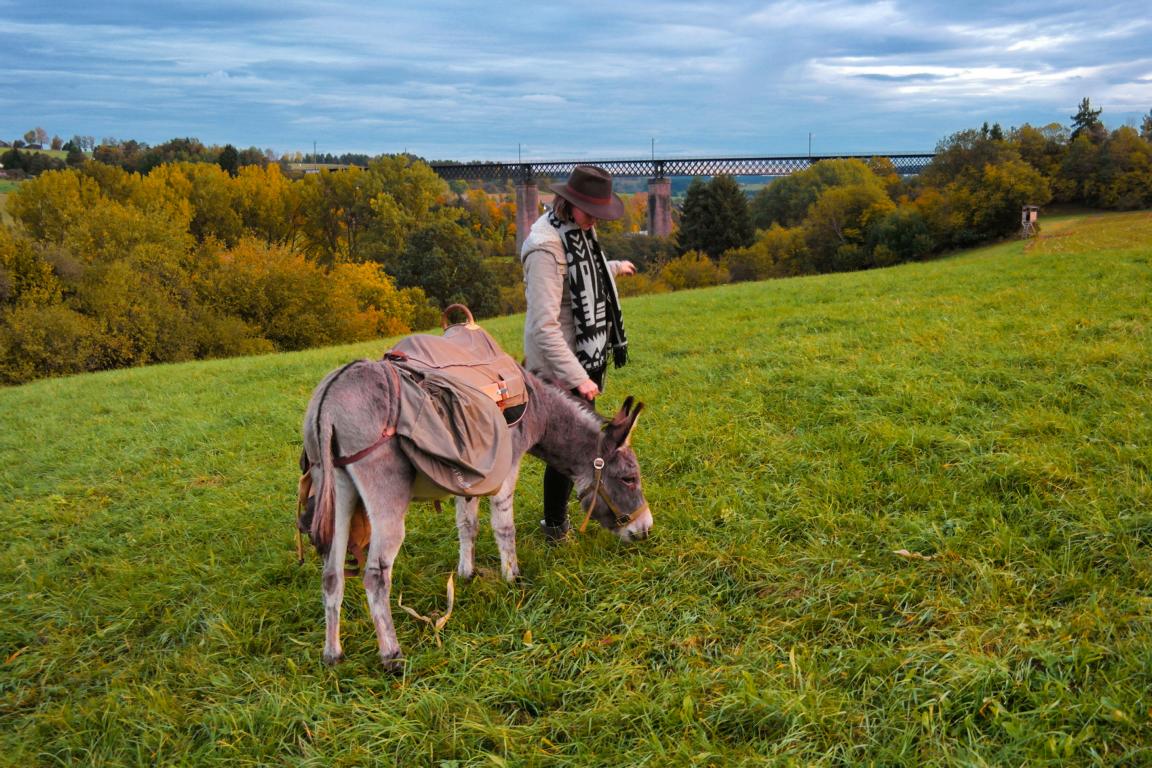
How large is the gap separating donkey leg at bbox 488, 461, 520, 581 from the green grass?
14 cm

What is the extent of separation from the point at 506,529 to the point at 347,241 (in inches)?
2453

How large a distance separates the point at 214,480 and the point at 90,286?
92.2 feet

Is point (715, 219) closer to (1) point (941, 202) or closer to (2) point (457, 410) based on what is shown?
(1) point (941, 202)

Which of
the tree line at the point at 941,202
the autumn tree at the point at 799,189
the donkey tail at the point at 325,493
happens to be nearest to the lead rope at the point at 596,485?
the donkey tail at the point at 325,493

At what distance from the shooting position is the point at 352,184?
2447 inches

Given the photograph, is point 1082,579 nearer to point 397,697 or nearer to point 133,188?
point 397,697

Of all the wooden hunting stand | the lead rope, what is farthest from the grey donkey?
the wooden hunting stand

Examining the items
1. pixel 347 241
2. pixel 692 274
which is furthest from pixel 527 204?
pixel 692 274

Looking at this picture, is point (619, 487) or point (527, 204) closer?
point (619, 487)

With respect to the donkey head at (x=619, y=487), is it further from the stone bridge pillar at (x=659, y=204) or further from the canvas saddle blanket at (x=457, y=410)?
the stone bridge pillar at (x=659, y=204)

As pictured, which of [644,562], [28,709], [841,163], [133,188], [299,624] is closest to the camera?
[28,709]

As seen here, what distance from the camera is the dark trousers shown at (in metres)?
5.14

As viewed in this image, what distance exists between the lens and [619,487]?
192 inches

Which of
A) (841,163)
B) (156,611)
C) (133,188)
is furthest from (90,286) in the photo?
(841,163)
